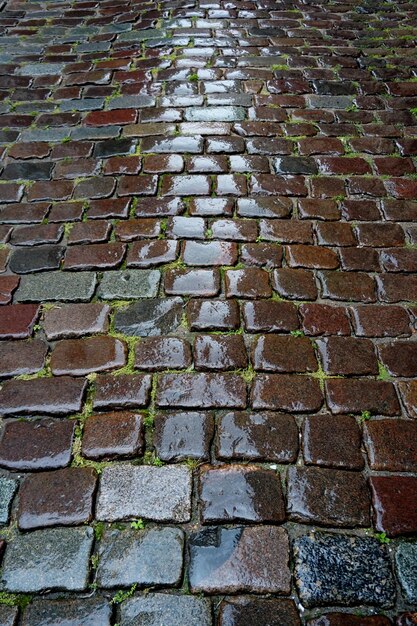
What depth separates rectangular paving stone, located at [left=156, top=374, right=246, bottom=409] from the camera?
5.99ft

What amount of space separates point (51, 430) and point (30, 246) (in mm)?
1052

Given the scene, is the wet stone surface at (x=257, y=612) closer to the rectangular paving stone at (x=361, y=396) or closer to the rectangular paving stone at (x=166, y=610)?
the rectangular paving stone at (x=166, y=610)

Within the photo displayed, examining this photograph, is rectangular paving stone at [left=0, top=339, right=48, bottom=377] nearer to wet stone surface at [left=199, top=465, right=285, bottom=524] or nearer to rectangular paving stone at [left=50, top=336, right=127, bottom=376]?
rectangular paving stone at [left=50, top=336, right=127, bottom=376]

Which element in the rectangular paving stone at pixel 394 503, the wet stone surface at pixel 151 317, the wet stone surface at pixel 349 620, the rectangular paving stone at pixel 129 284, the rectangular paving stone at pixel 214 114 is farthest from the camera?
the rectangular paving stone at pixel 214 114

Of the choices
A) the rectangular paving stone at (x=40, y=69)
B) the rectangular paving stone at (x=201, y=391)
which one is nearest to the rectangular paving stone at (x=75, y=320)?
the rectangular paving stone at (x=201, y=391)

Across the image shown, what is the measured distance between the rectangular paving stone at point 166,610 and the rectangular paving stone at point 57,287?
1.22 meters

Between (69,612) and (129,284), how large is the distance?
1.28 meters

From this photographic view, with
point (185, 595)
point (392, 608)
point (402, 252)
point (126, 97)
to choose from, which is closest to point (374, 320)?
point (402, 252)

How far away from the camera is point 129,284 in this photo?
225cm

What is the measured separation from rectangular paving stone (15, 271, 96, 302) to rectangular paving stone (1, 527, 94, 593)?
99 centimetres

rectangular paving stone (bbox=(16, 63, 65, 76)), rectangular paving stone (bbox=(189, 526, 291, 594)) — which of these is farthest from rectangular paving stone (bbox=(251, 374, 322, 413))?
rectangular paving stone (bbox=(16, 63, 65, 76))

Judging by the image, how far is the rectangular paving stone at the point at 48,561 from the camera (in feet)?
4.76

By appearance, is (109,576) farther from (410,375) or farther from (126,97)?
(126,97)

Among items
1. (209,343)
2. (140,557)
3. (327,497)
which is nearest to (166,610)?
(140,557)
